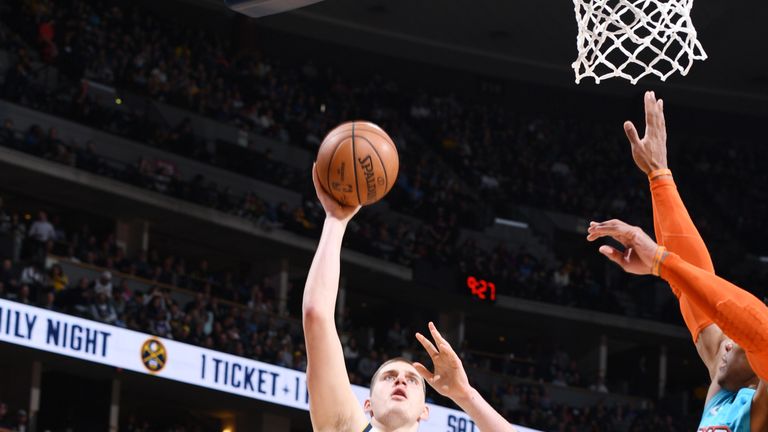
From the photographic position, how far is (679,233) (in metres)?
4.07

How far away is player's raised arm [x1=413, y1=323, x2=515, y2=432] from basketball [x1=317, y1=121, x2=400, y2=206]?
50 cm

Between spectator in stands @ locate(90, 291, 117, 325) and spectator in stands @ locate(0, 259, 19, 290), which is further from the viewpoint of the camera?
spectator in stands @ locate(90, 291, 117, 325)

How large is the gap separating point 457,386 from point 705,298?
838 millimetres

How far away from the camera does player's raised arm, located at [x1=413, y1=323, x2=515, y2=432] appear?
3.71 metres

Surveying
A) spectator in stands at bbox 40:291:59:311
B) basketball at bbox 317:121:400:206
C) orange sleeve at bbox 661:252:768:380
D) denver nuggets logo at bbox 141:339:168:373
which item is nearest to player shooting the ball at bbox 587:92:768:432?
orange sleeve at bbox 661:252:768:380

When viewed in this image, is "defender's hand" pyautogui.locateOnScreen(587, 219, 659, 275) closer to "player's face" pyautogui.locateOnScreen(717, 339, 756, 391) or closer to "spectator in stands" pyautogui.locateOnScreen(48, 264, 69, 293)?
"player's face" pyautogui.locateOnScreen(717, 339, 756, 391)

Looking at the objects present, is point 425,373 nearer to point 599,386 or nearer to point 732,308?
point 732,308

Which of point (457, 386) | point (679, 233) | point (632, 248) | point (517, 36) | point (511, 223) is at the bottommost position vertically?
point (457, 386)

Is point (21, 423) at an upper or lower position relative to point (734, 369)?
upper

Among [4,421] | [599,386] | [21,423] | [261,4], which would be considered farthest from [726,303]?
[599,386]

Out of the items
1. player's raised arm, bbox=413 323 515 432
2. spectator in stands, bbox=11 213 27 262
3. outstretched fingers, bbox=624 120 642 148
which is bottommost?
player's raised arm, bbox=413 323 515 432

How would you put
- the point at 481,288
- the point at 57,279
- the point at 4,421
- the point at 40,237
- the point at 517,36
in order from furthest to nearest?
the point at 517,36
the point at 481,288
the point at 40,237
the point at 4,421
the point at 57,279

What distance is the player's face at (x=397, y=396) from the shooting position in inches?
153

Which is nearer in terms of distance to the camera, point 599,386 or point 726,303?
point 726,303
